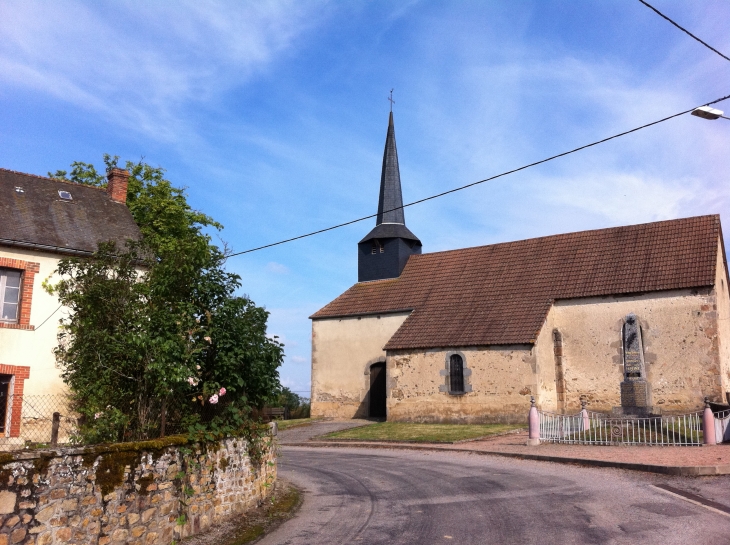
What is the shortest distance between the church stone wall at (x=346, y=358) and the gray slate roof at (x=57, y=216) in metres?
14.0

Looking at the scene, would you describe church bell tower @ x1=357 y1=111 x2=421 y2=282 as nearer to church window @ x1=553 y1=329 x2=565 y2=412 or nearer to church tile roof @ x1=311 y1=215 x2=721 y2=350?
church tile roof @ x1=311 y1=215 x2=721 y2=350

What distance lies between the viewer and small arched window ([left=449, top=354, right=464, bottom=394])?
83.3 feet

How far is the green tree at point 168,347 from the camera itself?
866 centimetres

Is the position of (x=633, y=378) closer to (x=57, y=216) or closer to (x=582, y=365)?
(x=582, y=365)

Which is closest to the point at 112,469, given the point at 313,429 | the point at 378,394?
the point at 313,429

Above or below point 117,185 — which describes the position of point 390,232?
above

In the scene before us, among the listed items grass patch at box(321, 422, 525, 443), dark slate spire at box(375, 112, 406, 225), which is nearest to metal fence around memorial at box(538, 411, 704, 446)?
grass patch at box(321, 422, 525, 443)

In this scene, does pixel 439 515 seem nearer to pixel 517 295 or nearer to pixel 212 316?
pixel 212 316

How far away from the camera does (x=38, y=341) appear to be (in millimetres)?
14625

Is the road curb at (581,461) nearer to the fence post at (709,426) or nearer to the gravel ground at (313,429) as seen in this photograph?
the gravel ground at (313,429)

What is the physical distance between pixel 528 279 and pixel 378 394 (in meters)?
8.54

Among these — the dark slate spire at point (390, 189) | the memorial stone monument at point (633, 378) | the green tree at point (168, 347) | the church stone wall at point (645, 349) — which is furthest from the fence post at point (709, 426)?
the dark slate spire at point (390, 189)

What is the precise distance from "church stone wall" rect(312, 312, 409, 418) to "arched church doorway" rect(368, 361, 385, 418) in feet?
0.81

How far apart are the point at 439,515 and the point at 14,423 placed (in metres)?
10.1
